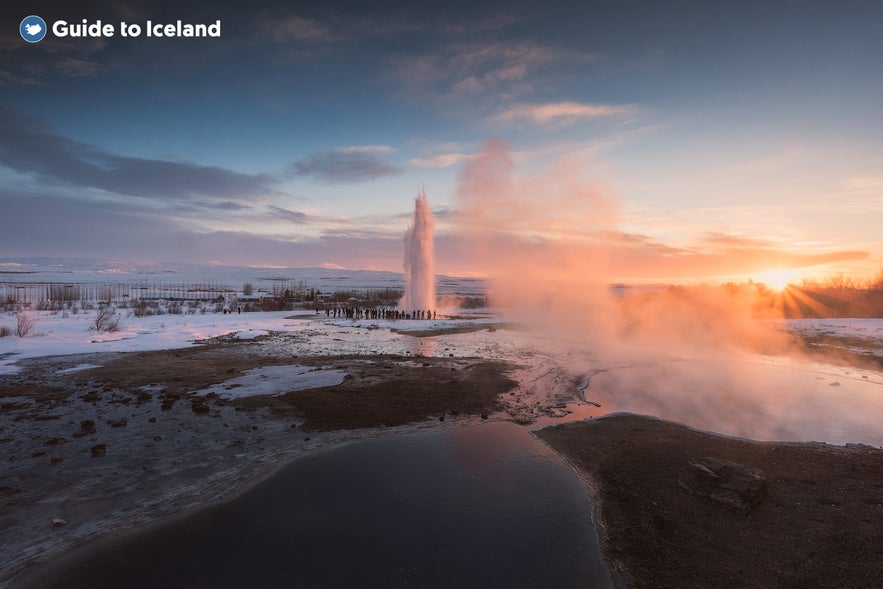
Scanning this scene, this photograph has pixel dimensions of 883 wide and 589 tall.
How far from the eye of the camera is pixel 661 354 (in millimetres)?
19453

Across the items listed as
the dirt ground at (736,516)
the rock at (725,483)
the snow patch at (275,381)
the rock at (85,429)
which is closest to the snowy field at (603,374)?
the snow patch at (275,381)

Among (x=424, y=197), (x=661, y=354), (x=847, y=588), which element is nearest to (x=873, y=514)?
(x=847, y=588)

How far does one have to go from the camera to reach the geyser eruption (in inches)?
1415

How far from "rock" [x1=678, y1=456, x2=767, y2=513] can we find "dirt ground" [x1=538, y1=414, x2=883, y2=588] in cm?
11

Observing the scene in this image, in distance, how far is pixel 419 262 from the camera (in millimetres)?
36844

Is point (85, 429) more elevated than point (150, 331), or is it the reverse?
point (150, 331)

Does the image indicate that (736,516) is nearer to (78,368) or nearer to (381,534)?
(381,534)

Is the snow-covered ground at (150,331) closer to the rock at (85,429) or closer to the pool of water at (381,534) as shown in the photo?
the rock at (85,429)

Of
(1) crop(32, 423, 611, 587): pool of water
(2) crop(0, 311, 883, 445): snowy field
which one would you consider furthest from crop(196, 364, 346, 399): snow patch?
(1) crop(32, 423, 611, 587): pool of water

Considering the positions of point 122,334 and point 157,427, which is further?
point 122,334

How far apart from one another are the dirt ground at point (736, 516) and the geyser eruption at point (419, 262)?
29.0 metres

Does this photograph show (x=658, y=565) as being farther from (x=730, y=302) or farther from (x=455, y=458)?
(x=730, y=302)

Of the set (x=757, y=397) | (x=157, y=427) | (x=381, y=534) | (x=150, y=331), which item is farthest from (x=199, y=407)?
(x=150, y=331)

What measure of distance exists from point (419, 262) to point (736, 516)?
32.2 m
